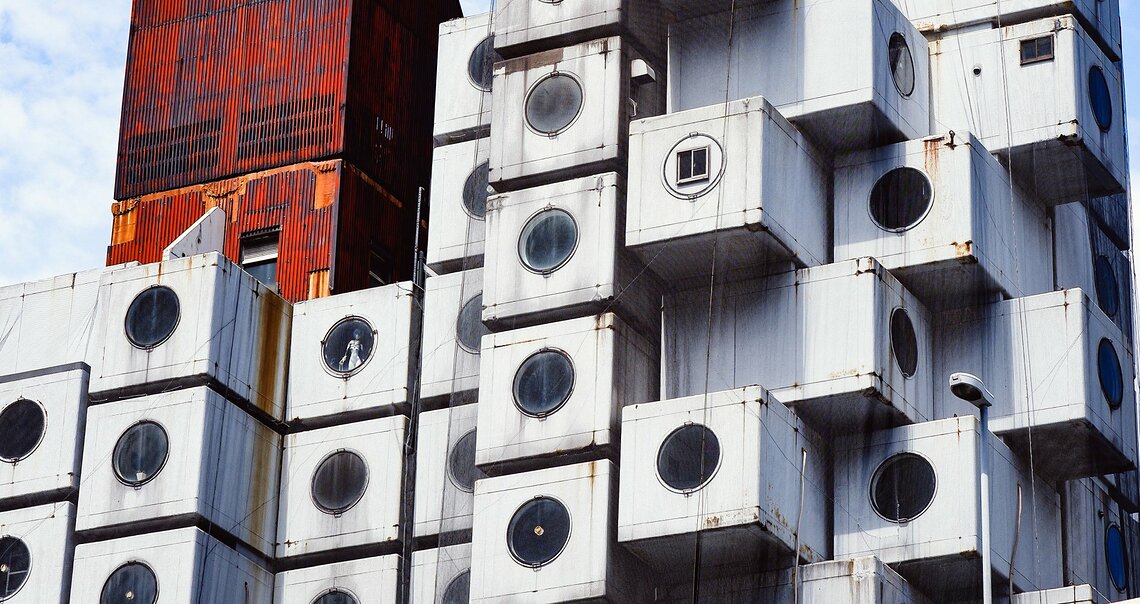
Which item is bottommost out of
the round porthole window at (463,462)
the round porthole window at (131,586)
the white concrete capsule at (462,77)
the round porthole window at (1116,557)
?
the round porthole window at (131,586)

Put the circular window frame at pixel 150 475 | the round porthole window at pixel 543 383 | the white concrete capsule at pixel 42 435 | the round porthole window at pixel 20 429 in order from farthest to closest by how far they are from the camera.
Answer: the round porthole window at pixel 20 429, the white concrete capsule at pixel 42 435, the circular window frame at pixel 150 475, the round porthole window at pixel 543 383

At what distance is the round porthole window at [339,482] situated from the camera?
2174 inches

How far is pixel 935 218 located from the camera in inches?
1987

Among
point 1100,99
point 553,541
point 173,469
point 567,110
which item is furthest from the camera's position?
point 1100,99

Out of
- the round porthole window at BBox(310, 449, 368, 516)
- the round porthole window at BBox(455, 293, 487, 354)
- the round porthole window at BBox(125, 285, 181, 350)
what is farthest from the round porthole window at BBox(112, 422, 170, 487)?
the round porthole window at BBox(455, 293, 487, 354)

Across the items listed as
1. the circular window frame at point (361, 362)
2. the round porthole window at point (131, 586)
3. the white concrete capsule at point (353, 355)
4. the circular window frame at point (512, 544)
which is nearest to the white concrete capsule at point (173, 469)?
the round porthole window at point (131, 586)

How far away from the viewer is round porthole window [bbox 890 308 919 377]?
4978 cm

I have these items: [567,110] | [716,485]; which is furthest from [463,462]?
[567,110]

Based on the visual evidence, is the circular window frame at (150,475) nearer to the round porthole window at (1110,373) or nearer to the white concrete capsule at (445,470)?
the white concrete capsule at (445,470)

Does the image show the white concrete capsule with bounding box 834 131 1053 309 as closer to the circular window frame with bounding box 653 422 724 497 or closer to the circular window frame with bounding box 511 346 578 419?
the circular window frame with bounding box 653 422 724 497

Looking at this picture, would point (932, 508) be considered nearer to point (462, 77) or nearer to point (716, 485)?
point (716, 485)

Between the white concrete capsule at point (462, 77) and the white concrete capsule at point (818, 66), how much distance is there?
6.49 meters

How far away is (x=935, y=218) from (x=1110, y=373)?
5.83m

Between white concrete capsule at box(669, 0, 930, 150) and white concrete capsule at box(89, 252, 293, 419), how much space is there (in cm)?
1190
